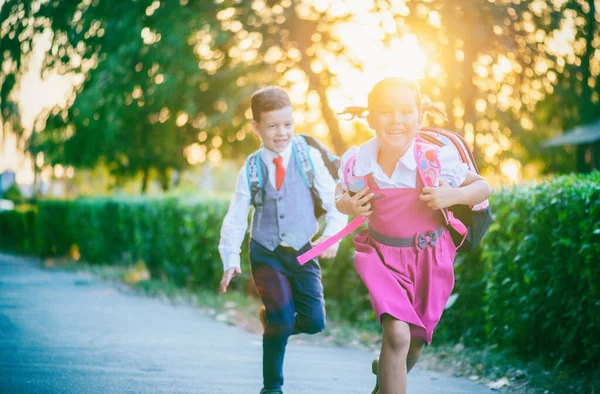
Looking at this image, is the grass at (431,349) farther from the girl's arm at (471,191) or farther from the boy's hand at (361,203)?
the boy's hand at (361,203)

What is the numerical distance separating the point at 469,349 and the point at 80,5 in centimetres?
1076

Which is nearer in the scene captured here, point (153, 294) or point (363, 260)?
point (363, 260)

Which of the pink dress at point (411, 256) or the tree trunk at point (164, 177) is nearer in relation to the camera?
the pink dress at point (411, 256)

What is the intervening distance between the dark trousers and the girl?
891mm

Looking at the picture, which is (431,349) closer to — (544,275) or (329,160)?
(544,275)

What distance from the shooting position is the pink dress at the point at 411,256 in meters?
3.63

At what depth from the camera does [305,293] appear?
4594mm

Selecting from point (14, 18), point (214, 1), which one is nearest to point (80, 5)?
point (14, 18)

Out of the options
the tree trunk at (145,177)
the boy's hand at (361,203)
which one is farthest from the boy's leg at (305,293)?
the tree trunk at (145,177)

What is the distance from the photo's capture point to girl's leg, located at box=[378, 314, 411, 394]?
3457 millimetres

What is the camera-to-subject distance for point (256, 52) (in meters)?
16.2

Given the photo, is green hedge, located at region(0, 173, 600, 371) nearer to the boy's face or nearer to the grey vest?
the grey vest

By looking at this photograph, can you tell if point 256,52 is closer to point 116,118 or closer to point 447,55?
point 116,118

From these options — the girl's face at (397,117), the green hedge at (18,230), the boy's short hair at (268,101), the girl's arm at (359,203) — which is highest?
the boy's short hair at (268,101)
